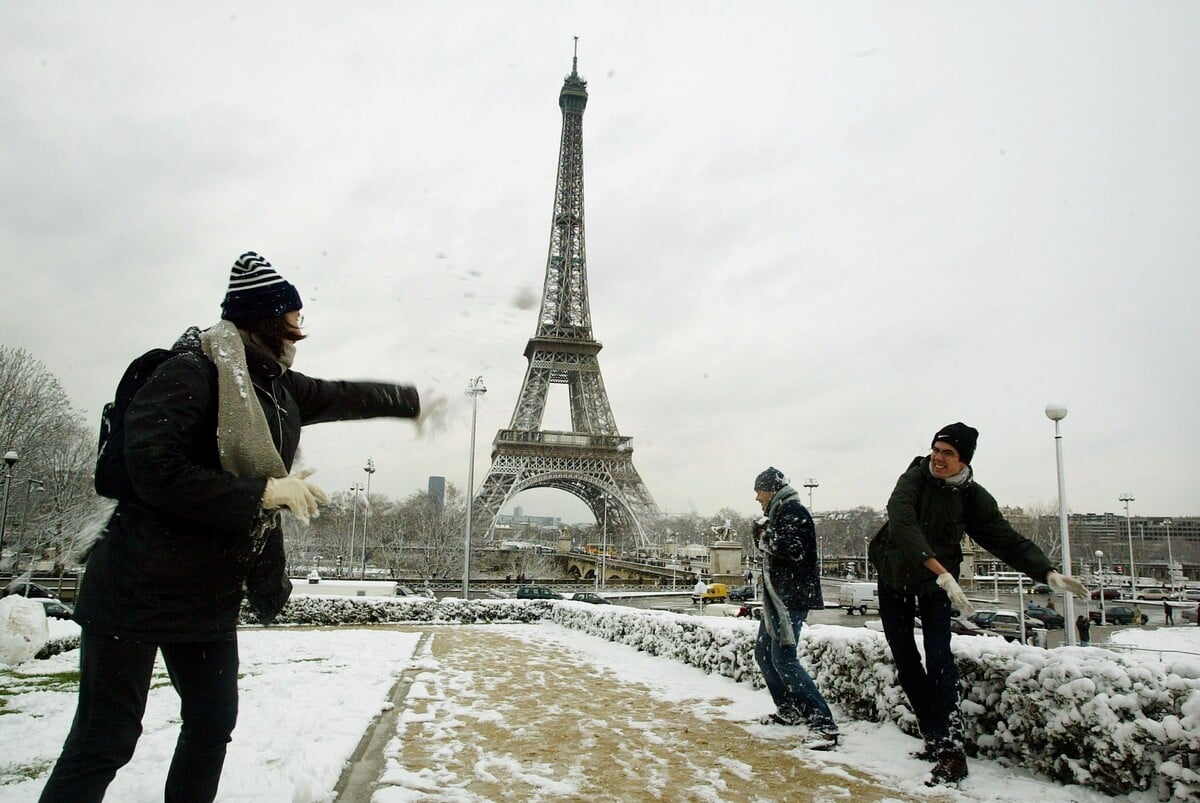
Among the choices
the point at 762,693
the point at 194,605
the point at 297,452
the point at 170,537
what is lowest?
the point at 762,693

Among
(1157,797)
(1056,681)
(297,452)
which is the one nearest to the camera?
(297,452)

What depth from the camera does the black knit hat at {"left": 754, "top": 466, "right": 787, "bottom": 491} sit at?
5.01 m

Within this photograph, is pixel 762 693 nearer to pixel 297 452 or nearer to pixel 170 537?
pixel 297 452

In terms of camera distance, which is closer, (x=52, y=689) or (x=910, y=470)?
(x=910, y=470)

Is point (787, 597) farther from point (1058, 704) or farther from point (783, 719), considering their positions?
point (1058, 704)

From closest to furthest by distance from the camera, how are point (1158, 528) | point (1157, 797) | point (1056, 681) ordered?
point (1157, 797) < point (1056, 681) < point (1158, 528)

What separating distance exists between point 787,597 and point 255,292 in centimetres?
347

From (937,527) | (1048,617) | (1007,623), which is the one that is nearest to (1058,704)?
(937,527)

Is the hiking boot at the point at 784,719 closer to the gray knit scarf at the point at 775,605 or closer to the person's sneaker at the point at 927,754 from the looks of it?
the gray knit scarf at the point at 775,605

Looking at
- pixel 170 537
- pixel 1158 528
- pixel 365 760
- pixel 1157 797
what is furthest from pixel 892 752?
pixel 1158 528

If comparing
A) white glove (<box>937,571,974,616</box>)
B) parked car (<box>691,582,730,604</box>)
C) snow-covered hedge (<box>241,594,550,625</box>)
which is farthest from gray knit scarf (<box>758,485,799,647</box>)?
parked car (<box>691,582,730,604</box>)

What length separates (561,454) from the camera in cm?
4797

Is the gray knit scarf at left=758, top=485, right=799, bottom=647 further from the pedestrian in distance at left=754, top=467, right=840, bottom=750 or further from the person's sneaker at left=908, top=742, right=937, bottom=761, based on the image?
the person's sneaker at left=908, top=742, right=937, bottom=761

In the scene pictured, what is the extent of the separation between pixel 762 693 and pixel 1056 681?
2.65 metres
